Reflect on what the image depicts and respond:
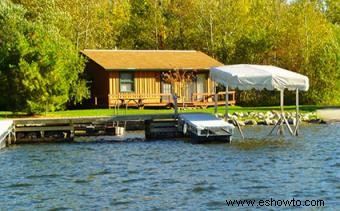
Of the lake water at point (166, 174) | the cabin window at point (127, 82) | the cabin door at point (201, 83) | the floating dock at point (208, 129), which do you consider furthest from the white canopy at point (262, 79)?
the cabin door at point (201, 83)

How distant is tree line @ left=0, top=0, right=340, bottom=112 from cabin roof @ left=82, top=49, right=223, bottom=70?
202 centimetres

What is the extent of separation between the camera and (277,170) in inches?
913

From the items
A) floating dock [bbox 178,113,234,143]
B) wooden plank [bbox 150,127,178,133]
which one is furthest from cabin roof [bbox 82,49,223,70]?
floating dock [bbox 178,113,234,143]

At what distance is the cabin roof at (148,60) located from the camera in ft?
166

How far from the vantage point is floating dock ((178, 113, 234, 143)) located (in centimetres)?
3172

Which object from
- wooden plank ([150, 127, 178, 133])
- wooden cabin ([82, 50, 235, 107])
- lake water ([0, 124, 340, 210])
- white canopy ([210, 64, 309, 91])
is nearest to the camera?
lake water ([0, 124, 340, 210])

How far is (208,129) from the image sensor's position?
105 ft

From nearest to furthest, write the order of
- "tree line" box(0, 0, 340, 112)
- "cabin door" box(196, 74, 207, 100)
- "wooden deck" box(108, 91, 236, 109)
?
"tree line" box(0, 0, 340, 112) → "wooden deck" box(108, 91, 236, 109) → "cabin door" box(196, 74, 207, 100)

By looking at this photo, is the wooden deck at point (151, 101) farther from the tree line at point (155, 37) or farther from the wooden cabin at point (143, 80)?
the tree line at point (155, 37)

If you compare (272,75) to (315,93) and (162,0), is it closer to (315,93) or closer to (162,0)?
(315,93)

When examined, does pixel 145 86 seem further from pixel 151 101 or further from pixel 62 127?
pixel 62 127

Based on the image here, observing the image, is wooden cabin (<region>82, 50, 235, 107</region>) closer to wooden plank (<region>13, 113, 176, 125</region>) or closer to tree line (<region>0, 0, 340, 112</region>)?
tree line (<region>0, 0, 340, 112</region>)

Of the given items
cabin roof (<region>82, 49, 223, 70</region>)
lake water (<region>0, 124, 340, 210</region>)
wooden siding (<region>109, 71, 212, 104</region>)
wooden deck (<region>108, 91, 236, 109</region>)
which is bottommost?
lake water (<region>0, 124, 340, 210</region>)

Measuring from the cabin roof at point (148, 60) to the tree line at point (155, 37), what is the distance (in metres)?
2.02
